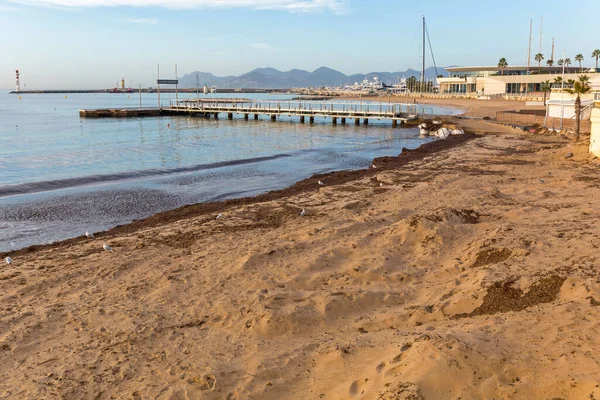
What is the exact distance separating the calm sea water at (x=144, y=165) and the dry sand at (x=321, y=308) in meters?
4.87

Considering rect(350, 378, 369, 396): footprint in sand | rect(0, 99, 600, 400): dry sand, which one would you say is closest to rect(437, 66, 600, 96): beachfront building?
rect(0, 99, 600, 400): dry sand

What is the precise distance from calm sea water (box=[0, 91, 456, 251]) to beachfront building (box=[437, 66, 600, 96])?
48637 millimetres

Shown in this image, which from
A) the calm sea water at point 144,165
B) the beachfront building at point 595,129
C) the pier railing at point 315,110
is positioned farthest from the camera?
the pier railing at point 315,110

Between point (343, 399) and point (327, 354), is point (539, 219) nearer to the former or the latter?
point (327, 354)

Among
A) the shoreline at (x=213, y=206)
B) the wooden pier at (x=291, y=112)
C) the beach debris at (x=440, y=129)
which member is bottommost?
the shoreline at (x=213, y=206)

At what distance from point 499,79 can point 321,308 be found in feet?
325

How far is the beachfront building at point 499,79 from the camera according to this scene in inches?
3474

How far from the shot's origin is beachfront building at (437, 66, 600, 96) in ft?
290

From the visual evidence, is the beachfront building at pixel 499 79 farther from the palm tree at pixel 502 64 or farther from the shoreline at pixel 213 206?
the shoreline at pixel 213 206

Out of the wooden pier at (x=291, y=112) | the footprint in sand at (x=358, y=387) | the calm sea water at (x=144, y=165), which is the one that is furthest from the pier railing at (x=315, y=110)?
the footprint in sand at (x=358, y=387)


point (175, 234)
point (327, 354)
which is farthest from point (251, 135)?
point (327, 354)

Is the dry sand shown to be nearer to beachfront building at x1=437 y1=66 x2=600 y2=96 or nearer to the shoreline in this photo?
the shoreline

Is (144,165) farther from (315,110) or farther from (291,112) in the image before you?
(291,112)

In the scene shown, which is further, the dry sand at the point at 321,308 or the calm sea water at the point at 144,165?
the calm sea water at the point at 144,165
